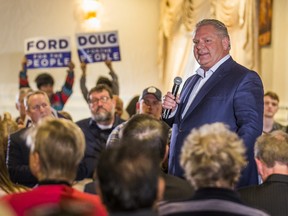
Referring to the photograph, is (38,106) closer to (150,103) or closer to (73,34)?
(150,103)

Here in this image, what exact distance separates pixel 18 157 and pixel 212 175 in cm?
244

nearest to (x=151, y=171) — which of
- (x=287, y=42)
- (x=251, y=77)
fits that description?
(x=251, y=77)

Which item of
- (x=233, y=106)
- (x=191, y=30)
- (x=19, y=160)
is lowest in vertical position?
(x=19, y=160)

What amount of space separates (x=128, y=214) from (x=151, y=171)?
146 millimetres

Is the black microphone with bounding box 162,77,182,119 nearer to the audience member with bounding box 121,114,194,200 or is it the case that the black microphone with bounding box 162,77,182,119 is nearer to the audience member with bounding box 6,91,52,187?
the audience member with bounding box 121,114,194,200

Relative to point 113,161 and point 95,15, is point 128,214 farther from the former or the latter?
point 95,15

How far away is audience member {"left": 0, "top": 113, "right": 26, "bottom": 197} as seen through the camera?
3.76 meters

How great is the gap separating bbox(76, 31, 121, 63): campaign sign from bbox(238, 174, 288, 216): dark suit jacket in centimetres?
534

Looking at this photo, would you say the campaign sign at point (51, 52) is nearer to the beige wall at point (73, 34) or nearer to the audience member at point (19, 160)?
the beige wall at point (73, 34)

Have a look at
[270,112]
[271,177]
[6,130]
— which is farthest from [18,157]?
[270,112]

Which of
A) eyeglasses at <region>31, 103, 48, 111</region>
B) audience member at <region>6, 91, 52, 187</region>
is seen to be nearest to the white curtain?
eyeglasses at <region>31, 103, 48, 111</region>

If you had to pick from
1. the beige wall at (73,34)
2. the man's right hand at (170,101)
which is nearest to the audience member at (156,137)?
the man's right hand at (170,101)

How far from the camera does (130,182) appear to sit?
2156 mm

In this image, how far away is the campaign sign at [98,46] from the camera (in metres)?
8.46
